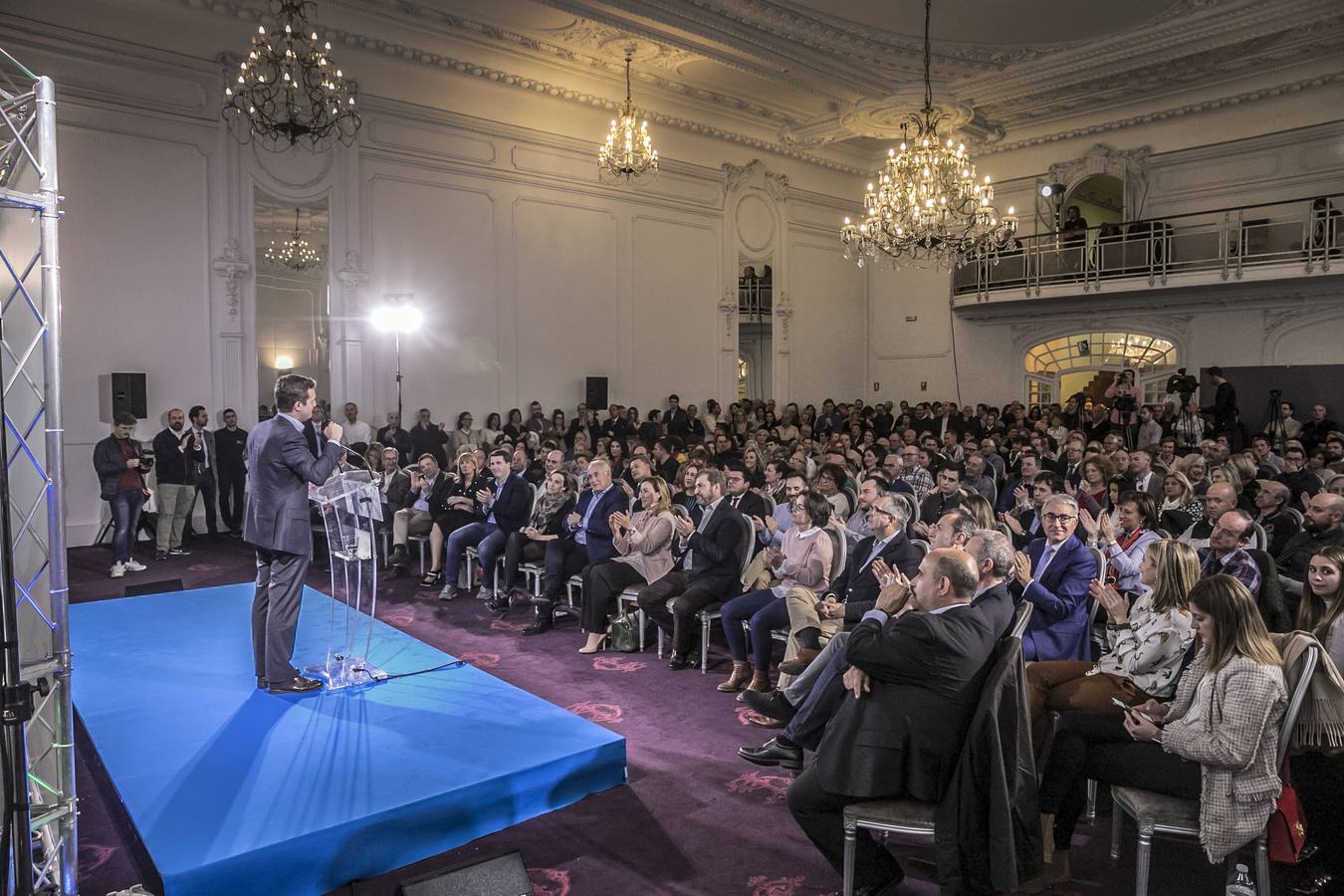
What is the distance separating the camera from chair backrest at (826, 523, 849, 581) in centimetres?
517

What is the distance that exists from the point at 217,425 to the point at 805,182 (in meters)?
11.3

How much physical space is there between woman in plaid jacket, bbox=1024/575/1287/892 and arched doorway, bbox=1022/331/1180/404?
46.0ft

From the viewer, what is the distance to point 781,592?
17.2 feet

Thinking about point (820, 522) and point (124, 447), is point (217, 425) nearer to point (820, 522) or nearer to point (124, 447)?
point (124, 447)

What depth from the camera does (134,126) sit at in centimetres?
1012

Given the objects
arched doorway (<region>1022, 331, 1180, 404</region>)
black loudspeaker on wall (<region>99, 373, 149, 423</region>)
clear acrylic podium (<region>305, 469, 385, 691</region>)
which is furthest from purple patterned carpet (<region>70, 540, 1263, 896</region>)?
arched doorway (<region>1022, 331, 1180, 404</region>)

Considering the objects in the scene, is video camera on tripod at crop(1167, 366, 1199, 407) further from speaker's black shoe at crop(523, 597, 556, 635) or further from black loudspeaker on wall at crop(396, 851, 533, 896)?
black loudspeaker on wall at crop(396, 851, 533, 896)

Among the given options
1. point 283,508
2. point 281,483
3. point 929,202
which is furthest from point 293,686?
point 929,202

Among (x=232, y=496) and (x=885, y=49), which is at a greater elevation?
(x=885, y=49)

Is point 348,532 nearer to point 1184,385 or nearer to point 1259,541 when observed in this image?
point 1259,541

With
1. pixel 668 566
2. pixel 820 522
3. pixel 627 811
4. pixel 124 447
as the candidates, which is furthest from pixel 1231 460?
pixel 124 447

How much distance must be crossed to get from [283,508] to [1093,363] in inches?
592

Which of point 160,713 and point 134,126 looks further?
point 134,126

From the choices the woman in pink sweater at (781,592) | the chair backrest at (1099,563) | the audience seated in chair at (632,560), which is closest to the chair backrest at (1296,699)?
the chair backrest at (1099,563)
